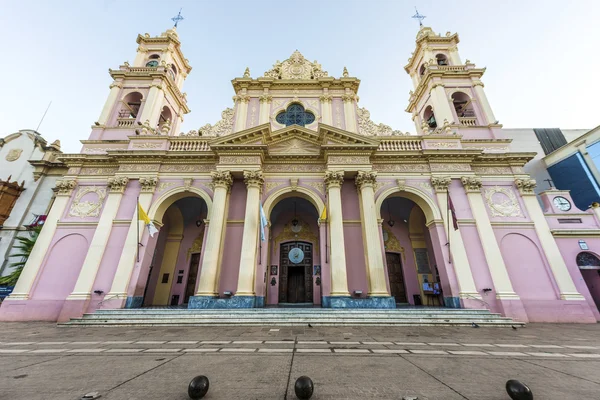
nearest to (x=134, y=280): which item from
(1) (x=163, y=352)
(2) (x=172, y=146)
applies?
(2) (x=172, y=146)

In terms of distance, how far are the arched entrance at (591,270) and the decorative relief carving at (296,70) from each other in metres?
19.4

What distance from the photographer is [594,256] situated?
41.7ft

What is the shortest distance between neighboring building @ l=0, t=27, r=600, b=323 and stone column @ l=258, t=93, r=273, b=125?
10 centimetres

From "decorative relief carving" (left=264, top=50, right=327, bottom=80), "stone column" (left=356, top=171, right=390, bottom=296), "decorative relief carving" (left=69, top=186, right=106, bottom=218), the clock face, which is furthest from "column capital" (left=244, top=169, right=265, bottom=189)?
the clock face

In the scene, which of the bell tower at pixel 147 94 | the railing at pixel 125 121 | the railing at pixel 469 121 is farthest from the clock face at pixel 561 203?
the railing at pixel 125 121

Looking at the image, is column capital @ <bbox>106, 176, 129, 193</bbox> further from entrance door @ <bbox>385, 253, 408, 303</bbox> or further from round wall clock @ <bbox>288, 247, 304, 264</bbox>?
entrance door @ <bbox>385, 253, 408, 303</bbox>

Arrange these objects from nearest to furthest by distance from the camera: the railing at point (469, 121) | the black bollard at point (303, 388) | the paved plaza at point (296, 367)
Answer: the black bollard at point (303, 388) → the paved plaza at point (296, 367) → the railing at point (469, 121)

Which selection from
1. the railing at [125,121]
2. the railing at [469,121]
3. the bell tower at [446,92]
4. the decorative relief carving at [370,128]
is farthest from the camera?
the railing at [125,121]

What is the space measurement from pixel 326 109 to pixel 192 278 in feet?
48.6

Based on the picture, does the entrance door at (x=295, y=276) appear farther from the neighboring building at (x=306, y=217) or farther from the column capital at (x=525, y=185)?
the column capital at (x=525, y=185)

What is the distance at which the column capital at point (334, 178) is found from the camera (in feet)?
44.5

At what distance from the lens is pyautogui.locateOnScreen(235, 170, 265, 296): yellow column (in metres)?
11.7

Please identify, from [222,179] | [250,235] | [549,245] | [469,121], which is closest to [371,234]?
[250,235]

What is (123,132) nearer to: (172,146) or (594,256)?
(172,146)
